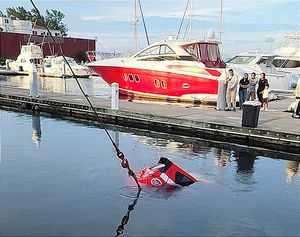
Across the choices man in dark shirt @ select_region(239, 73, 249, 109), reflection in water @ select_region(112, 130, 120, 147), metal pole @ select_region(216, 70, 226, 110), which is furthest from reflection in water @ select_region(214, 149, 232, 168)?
man in dark shirt @ select_region(239, 73, 249, 109)

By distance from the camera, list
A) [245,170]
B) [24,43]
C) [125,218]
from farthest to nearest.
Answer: [24,43] < [245,170] < [125,218]

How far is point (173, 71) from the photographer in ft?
69.4

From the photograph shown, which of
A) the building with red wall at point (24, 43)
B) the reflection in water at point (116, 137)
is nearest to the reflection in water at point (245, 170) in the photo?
the reflection in water at point (116, 137)

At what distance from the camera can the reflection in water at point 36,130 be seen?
1285 centimetres

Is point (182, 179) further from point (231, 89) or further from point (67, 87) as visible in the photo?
point (67, 87)

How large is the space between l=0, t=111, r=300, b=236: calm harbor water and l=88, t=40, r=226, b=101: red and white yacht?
7.40 metres

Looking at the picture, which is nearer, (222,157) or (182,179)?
(182,179)

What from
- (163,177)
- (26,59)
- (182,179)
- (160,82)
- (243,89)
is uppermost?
(243,89)

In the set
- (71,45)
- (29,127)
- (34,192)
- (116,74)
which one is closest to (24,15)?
(71,45)

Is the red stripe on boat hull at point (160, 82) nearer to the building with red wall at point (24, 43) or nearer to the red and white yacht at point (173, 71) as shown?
the red and white yacht at point (173, 71)

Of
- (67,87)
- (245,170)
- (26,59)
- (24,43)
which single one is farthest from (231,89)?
(24,43)

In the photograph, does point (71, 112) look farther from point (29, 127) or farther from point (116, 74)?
point (116, 74)

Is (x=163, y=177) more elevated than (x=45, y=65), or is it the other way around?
(x=163, y=177)

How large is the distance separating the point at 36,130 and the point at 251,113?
7.26 m
